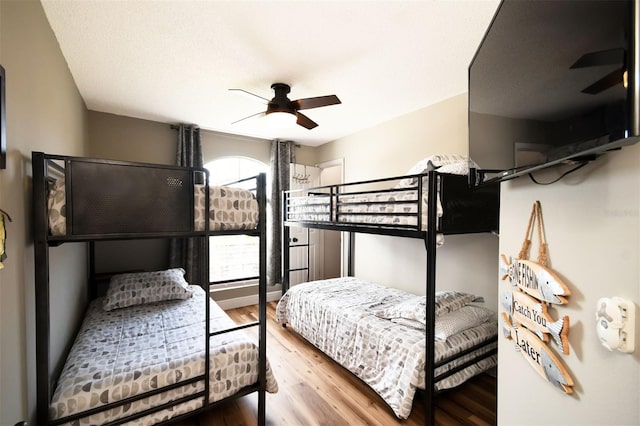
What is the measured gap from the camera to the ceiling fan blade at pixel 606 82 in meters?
0.49

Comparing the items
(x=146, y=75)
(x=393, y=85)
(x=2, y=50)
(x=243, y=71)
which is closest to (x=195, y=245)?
(x=146, y=75)

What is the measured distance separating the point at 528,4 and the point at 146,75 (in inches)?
106

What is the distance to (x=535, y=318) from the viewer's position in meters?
0.87

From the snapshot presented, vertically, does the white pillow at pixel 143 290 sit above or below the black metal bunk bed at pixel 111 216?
below

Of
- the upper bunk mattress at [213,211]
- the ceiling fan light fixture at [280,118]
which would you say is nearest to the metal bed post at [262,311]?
the upper bunk mattress at [213,211]

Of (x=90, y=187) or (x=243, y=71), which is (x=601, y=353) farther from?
(x=243, y=71)

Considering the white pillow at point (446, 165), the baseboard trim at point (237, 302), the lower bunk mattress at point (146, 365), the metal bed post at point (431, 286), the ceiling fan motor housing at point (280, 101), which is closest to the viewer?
the lower bunk mattress at point (146, 365)

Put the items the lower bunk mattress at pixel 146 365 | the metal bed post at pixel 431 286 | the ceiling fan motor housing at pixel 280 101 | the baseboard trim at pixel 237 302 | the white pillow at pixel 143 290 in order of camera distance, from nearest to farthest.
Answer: the lower bunk mattress at pixel 146 365
the metal bed post at pixel 431 286
the ceiling fan motor housing at pixel 280 101
the white pillow at pixel 143 290
the baseboard trim at pixel 237 302

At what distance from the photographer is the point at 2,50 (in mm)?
1037

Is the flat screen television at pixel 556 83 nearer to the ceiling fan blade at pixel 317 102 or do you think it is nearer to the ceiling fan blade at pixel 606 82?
the ceiling fan blade at pixel 606 82

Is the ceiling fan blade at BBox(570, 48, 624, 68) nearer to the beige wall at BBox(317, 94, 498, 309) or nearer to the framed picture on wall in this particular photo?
the framed picture on wall

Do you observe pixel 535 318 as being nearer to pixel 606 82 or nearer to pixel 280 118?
pixel 606 82

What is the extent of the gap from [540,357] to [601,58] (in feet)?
2.81

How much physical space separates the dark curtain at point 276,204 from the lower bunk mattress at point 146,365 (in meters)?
1.90
